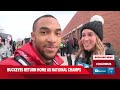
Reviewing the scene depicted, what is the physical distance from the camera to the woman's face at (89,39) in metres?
4.90

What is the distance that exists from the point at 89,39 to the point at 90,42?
2.6 inches

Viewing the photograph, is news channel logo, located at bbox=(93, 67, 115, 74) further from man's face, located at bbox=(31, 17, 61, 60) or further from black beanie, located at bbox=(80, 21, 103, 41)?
man's face, located at bbox=(31, 17, 61, 60)

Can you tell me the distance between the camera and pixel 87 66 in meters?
4.88

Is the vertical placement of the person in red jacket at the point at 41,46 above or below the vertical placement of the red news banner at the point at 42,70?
above

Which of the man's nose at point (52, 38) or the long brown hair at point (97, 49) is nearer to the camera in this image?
the man's nose at point (52, 38)

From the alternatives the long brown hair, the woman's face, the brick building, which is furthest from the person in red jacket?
the woman's face

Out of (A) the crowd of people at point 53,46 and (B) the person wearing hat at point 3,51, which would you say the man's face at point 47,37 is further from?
(B) the person wearing hat at point 3,51

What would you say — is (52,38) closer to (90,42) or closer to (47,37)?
(47,37)

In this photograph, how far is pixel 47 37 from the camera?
4.78 meters

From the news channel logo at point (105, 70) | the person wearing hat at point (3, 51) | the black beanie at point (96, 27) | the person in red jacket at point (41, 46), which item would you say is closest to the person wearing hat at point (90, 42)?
the black beanie at point (96, 27)

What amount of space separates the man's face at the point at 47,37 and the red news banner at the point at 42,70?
9.6 inches

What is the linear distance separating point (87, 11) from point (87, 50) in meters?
0.78
